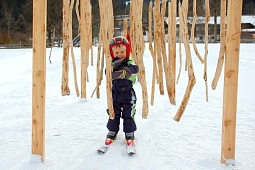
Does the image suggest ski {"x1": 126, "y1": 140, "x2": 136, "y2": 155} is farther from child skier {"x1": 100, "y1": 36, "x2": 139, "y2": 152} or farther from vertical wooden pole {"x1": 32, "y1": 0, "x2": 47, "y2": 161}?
vertical wooden pole {"x1": 32, "y1": 0, "x2": 47, "y2": 161}

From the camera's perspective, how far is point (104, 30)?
70.6 inches

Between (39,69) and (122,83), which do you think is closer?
(39,69)

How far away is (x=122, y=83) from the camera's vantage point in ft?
6.91

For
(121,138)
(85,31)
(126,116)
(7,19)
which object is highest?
(7,19)

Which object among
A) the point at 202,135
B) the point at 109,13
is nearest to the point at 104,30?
the point at 109,13

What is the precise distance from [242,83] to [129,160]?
152 inches

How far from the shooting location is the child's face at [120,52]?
2.10m

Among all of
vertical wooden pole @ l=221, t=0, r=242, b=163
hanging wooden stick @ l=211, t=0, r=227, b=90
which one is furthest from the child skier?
vertical wooden pole @ l=221, t=0, r=242, b=163

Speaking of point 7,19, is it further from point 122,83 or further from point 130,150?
point 130,150

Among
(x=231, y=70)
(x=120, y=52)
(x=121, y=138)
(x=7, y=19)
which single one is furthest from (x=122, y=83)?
(x=7, y=19)

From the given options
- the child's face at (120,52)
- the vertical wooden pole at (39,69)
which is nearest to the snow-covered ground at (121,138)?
the vertical wooden pole at (39,69)

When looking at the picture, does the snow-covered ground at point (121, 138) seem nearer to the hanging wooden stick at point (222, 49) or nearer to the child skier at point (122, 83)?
the child skier at point (122, 83)

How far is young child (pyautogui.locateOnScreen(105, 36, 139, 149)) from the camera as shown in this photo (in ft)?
6.81

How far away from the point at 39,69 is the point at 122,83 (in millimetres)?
647
